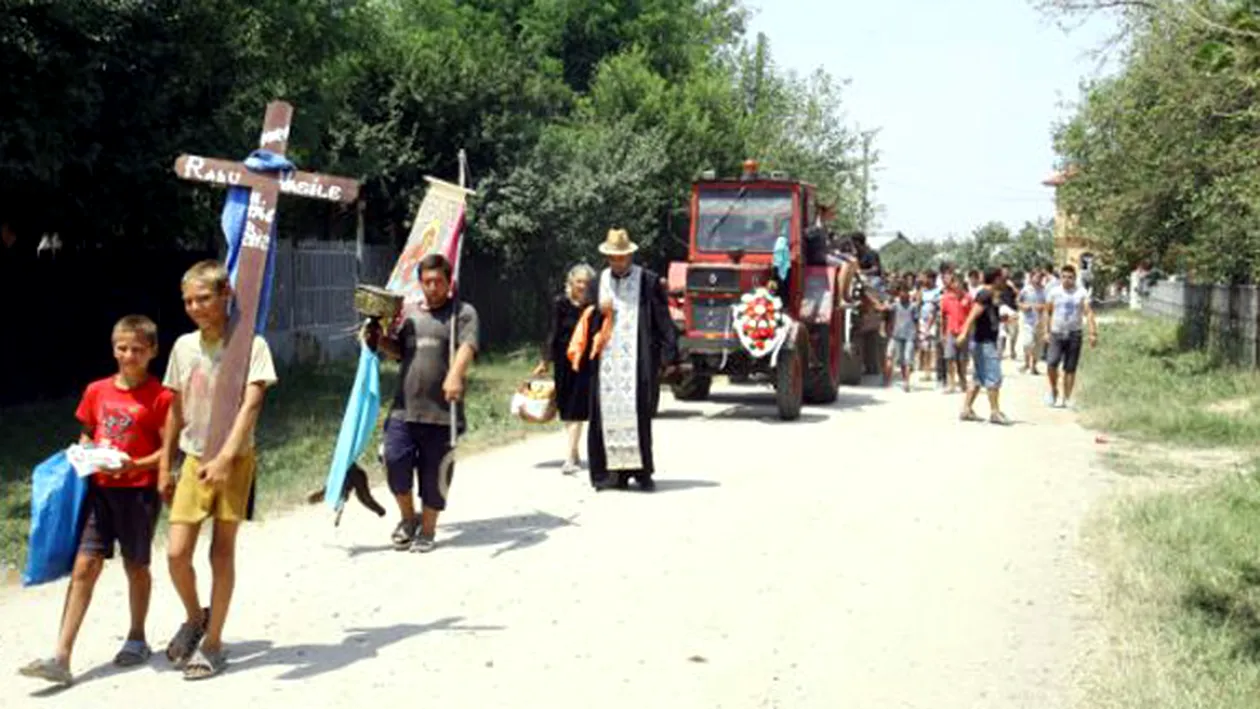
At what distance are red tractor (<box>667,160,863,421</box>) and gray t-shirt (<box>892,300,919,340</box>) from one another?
2.83m

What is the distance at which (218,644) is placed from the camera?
6.65 m

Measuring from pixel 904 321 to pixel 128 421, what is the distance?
18059 mm

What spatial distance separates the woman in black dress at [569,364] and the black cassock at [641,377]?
0.77 ft

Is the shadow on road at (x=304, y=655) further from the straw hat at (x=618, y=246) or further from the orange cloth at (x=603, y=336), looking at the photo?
the straw hat at (x=618, y=246)

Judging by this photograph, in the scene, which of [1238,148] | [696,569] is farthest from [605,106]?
[696,569]

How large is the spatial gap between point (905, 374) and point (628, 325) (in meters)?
12.1

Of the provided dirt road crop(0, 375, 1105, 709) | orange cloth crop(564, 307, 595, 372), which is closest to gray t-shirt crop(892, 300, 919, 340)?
dirt road crop(0, 375, 1105, 709)

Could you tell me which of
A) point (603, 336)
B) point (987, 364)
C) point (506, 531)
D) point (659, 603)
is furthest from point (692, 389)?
point (659, 603)

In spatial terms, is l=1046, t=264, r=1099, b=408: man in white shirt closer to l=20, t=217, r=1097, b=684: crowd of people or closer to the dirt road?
l=20, t=217, r=1097, b=684: crowd of people

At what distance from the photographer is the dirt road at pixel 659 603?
6.49 meters

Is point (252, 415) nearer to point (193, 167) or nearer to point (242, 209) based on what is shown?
point (242, 209)

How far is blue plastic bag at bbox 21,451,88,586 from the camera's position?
646 cm

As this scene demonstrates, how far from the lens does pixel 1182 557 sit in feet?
30.1

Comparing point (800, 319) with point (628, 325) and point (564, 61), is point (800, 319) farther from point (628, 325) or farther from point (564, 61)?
point (564, 61)
